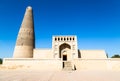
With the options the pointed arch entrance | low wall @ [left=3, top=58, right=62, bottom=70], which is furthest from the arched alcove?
low wall @ [left=3, top=58, right=62, bottom=70]

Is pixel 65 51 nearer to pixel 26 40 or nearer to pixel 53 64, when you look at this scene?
Result: pixel 53 64

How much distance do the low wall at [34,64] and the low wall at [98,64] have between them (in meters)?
3.29

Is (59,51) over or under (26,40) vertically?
under

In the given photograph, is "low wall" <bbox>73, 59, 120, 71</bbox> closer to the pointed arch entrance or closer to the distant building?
the distant building

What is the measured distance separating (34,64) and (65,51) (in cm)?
834

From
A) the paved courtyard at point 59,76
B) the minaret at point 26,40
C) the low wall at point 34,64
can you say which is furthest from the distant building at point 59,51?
the paved courtyard at point 59,76

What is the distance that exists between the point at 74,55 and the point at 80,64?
4525mm

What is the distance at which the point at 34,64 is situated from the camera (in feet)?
80.9

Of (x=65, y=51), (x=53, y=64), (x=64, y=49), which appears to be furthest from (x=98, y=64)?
(x=64, y=49)

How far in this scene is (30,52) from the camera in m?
30.3

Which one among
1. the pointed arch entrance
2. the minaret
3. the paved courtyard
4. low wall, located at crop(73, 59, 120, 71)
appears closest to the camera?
the paved courtyard

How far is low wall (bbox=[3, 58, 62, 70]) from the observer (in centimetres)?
2445

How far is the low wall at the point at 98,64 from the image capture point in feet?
82.8

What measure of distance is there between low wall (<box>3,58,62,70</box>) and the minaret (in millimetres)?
4445
